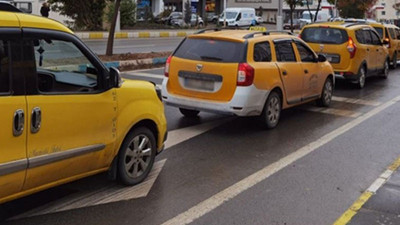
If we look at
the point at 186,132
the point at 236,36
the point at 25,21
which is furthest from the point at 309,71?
the point at 25,21

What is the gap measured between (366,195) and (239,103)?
105 inches

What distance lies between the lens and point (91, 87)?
453 cm

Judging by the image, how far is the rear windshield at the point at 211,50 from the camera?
742 cm

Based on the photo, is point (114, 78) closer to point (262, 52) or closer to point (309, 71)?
point (262, 52)

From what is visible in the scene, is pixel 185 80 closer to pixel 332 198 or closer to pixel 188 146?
pixel 188 146

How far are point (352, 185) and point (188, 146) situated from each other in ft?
8.04

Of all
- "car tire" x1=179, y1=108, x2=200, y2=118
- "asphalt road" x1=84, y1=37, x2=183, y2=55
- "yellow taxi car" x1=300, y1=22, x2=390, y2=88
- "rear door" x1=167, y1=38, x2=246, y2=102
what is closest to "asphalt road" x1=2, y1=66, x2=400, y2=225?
"car tire" x1=179, y1=108, x2=200, y2=118

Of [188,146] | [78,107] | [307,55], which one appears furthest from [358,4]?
[78,107]

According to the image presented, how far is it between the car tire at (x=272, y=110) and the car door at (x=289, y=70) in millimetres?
312

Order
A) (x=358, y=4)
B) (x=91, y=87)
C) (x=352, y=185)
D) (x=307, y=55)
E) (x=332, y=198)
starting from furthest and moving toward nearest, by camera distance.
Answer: (x=358, y=4) < (x=307, y=55) < (x=352, y=185) < (x=332, y=198) < (x=91, y=87)

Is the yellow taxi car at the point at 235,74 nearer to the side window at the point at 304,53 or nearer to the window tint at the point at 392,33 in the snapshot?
the side window at the point at 304,53

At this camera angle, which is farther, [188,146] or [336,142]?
[336,142]

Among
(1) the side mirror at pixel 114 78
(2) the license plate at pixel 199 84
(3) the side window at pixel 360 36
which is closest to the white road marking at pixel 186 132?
(2) the license plate at pixel 199 84

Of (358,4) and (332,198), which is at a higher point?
(358,4)
